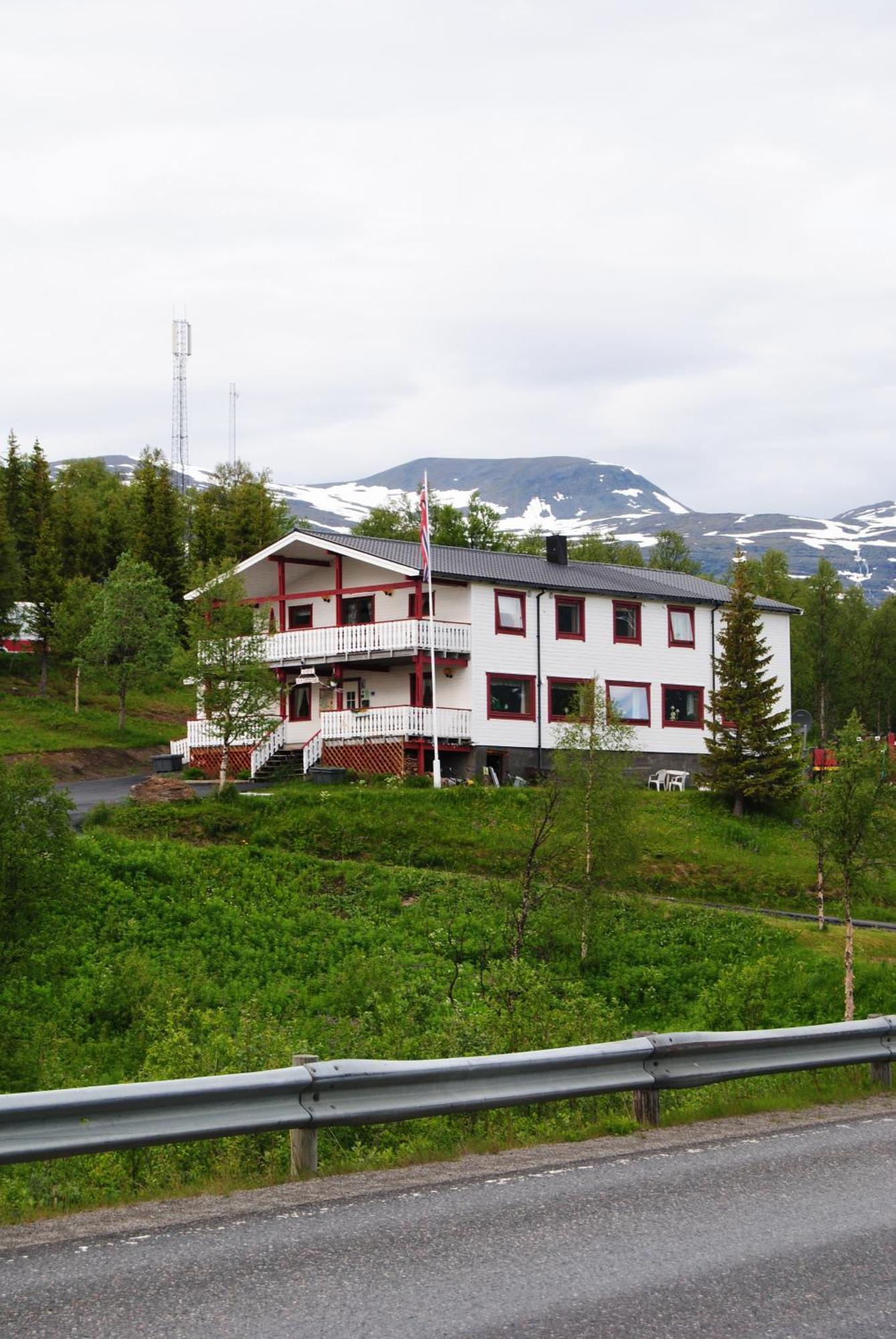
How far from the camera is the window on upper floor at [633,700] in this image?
5047 cm

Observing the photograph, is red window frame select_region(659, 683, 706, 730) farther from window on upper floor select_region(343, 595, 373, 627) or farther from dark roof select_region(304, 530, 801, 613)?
window on upper floor select_region(343, 595, 373, 627)

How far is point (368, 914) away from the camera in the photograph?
30.8 m

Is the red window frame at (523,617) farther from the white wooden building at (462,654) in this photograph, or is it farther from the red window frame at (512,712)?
the red window frame at (512,712)

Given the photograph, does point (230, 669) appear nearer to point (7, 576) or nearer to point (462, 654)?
point (462, 654)

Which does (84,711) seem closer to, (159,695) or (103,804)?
(159,695)

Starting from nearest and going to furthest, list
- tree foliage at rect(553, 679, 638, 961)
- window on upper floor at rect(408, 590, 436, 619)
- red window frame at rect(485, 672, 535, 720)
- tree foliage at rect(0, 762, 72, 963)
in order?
1. tree foliage at rect(0, 762, 72, 963)
2. tree foliage at rect(553, 679, 638, 961)
3. red window frame at rect(485, 672, 535, 720)
4. window on upper floor at rect(408, 590, 436, 619)

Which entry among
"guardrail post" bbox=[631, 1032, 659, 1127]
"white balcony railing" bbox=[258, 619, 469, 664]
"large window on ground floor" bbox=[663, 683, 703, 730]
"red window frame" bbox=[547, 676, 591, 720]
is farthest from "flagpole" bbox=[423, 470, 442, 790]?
"guardrail post" bbox=[631, 1032, 659, 1127]

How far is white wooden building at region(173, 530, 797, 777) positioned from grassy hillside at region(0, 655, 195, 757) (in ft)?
29.5

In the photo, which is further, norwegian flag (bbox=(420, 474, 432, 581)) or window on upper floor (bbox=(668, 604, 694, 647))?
window on upper floor (bbox=(668, 604, 694, 647))

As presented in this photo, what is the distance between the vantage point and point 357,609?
50.2m

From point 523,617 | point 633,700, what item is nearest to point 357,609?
point 523,617

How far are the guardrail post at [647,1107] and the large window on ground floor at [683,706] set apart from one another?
4165cm

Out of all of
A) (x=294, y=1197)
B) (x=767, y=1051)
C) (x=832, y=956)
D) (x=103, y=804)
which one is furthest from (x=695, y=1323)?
(x=103, y=804)

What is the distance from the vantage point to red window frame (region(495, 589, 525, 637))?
158 ft
